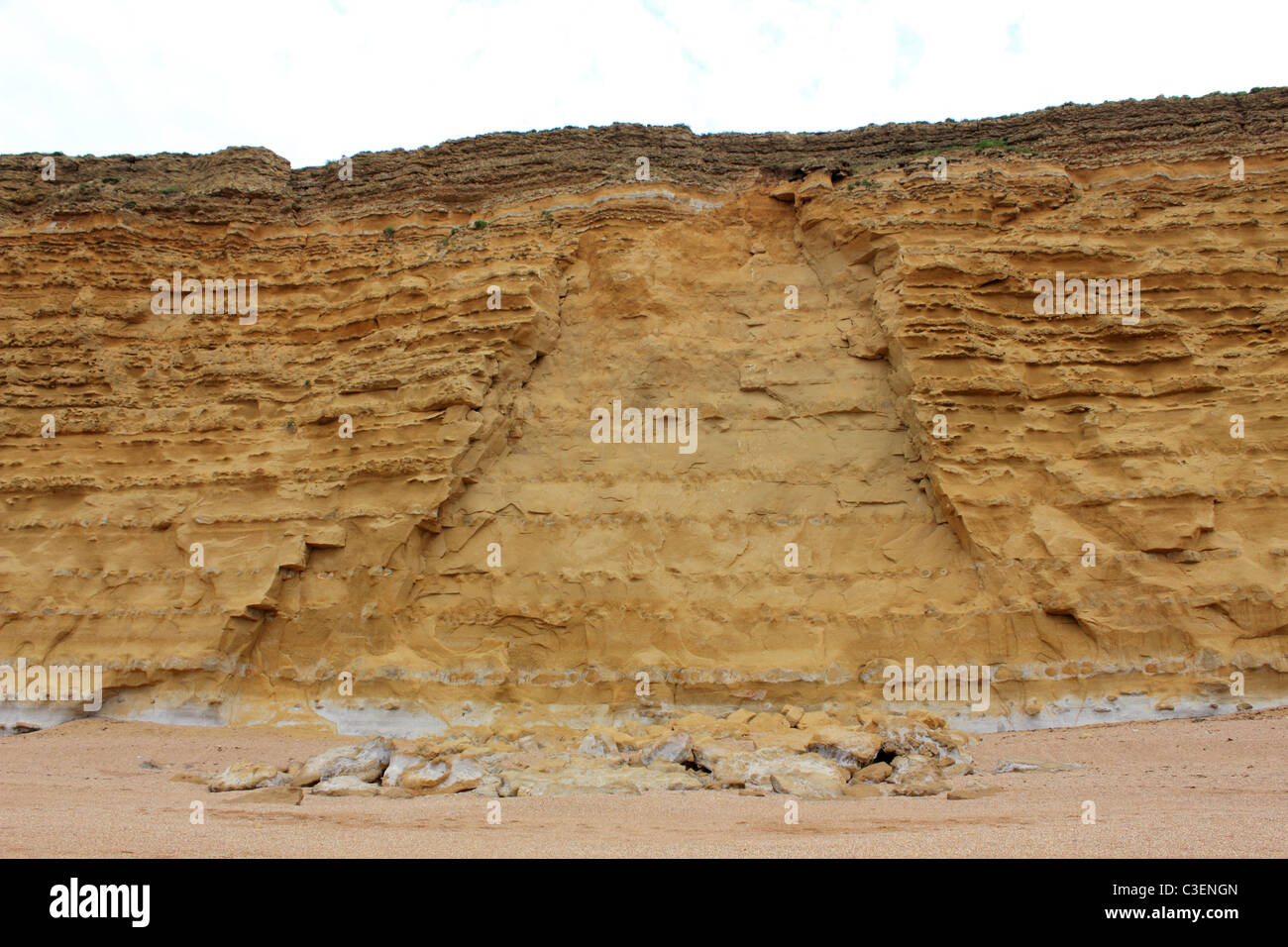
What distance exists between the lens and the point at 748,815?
22.1 ft

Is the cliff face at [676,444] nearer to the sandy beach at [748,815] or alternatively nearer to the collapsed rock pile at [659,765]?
the collapsed rock pile at [659,765]

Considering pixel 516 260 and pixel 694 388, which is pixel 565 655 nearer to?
pixel 694 388

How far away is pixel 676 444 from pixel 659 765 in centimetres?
554

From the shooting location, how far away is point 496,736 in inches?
417

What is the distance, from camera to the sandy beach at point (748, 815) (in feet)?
17.0

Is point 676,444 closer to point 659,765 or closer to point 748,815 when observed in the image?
point 659,765

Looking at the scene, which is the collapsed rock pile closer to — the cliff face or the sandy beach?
the sandy beach

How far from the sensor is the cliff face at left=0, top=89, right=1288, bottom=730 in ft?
37.8

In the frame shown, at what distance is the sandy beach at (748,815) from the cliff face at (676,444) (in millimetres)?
1912

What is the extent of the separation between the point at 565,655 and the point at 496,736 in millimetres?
1702

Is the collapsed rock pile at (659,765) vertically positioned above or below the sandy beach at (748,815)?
below

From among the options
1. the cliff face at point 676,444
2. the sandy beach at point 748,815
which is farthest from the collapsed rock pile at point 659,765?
the cliff face at point 676,444

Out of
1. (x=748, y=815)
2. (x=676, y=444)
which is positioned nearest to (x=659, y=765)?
(x=748, y=815)

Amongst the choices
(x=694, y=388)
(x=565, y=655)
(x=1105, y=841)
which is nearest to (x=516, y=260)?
(x=694, y=388)
